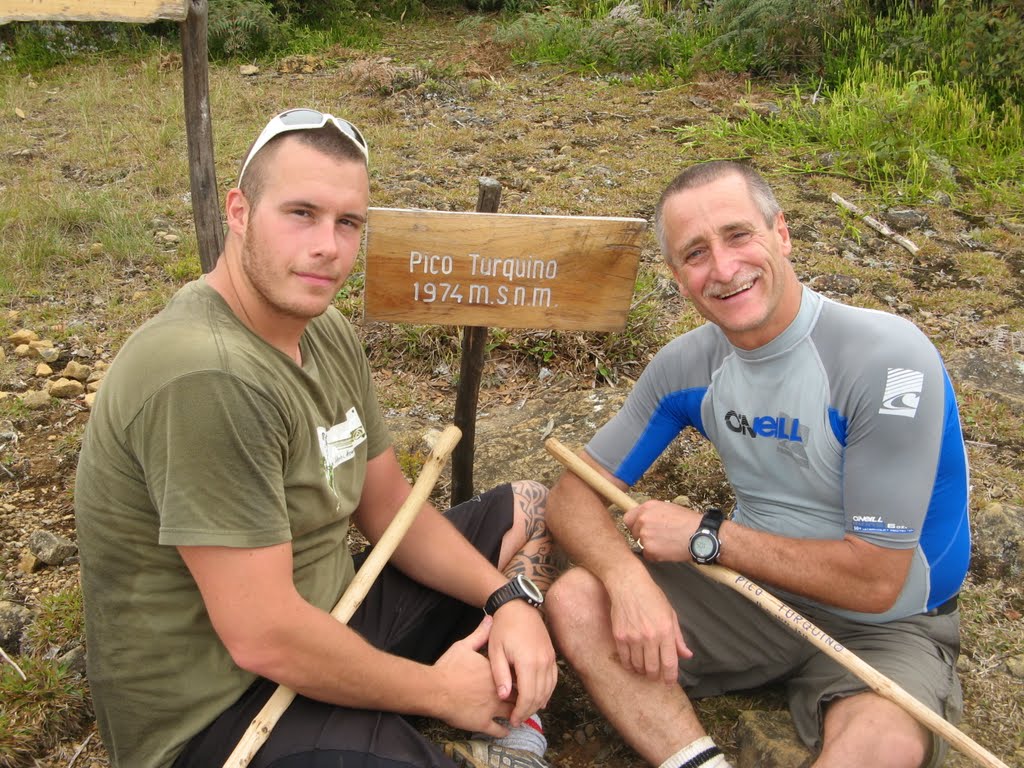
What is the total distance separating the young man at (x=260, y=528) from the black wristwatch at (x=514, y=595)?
0.04 meters

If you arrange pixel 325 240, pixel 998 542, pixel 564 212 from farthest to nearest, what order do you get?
pixel 564 212 → pixel 998 542 → pixel 325 240

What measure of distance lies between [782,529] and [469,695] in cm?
107

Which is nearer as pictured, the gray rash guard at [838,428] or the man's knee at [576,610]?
the gray rash guard at [838,428]

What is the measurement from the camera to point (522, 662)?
8.19ft

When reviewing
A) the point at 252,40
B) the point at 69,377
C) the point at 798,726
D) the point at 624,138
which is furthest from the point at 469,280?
the point at 252,40

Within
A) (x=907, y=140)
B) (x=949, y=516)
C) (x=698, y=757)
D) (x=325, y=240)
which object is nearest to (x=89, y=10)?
(x=325, y=240)

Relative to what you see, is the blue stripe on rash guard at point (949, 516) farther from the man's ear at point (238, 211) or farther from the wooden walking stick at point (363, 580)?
the man's ear at point (238, 211)

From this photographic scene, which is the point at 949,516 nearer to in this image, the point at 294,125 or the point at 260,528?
the point at 260,528

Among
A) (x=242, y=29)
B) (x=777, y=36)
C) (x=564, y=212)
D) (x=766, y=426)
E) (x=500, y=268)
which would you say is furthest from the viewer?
(x=242, y=29)

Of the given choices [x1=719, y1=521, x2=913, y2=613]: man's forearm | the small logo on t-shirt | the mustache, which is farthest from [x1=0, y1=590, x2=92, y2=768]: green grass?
the mustache

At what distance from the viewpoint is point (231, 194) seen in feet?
7.83

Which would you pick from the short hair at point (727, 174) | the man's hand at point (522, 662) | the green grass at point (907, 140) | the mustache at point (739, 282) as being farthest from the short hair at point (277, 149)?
the green grass at point (907, 140)

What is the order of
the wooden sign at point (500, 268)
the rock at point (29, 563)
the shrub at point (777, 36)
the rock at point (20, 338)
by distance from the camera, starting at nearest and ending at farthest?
1. the wooden sign at point (500, 268)
2. the rock at point (29, 563)
3. the rock at point (20, 338)
4. the shrub at point (777, 36)

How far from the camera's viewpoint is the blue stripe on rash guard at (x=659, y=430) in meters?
2.96
